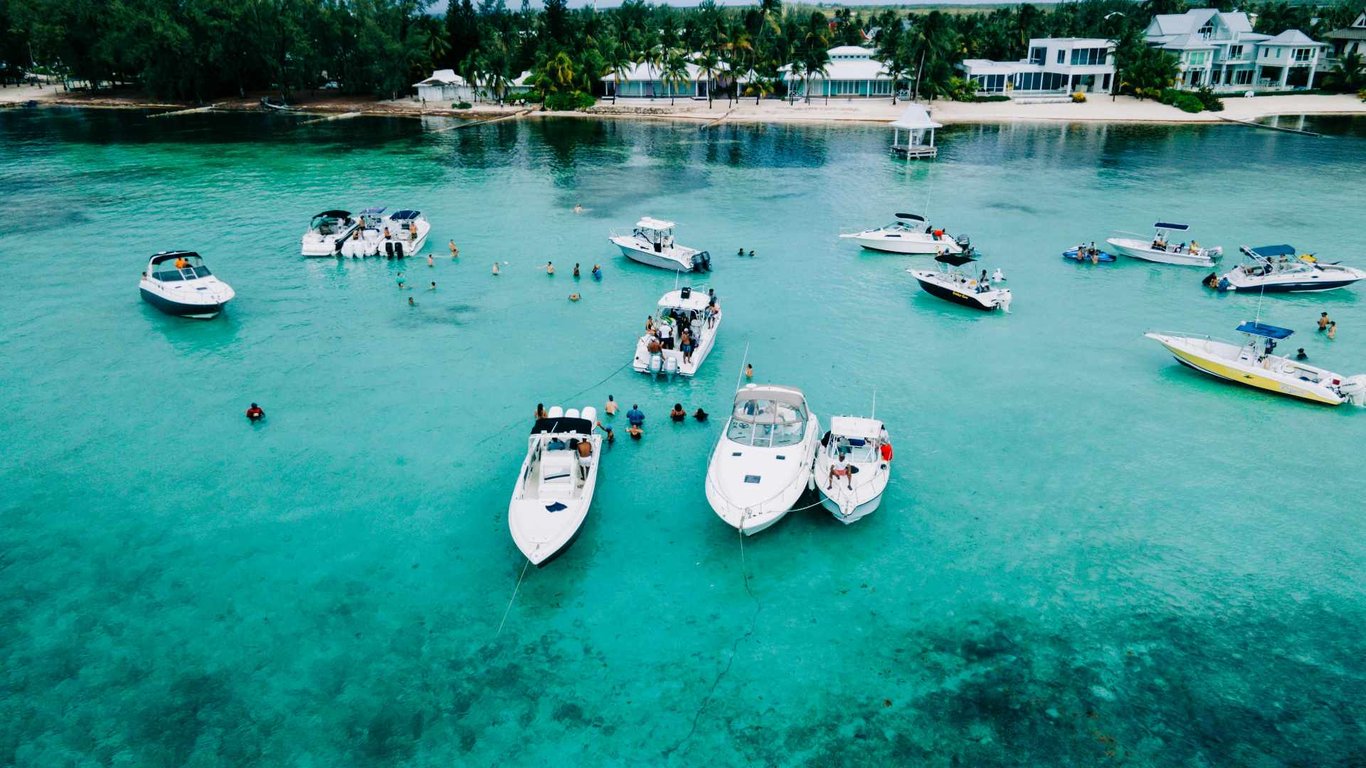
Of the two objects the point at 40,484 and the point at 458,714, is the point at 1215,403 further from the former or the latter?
the point at 40,484

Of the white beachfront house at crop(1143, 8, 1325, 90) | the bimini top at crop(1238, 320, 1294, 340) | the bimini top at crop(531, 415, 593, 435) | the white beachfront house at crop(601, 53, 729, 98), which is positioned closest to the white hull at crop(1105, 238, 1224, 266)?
the bimini top at crop(1238, 320, 1294, 340)

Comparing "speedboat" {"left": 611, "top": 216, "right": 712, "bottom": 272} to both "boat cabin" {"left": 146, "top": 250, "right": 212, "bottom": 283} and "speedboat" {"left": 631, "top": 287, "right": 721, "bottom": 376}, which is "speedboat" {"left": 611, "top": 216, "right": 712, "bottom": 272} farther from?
"boat cabin" {"left": 146, "top": 250, "right": 212, "bottom": 283}

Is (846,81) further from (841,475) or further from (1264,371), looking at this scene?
(841,475)

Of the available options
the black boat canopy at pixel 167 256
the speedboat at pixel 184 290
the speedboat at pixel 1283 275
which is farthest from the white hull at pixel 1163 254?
the black boat canopy at pixel 167 256

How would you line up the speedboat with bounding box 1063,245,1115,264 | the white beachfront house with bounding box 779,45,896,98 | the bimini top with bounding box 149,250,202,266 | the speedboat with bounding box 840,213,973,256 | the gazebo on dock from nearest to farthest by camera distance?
the bimini top with bounding box 149,250,202,266, the speedboat with bounding box 1063,245,1115,264, the speedboat with bounding box 840,213,973,256, the gazebo on dock, the white beachfront house with bounding box 779,45,896,98

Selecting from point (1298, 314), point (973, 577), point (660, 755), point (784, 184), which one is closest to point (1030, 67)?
point (784, 184)

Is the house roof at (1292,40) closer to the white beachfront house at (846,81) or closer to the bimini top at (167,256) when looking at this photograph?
the white beachfront house at (846,81)
